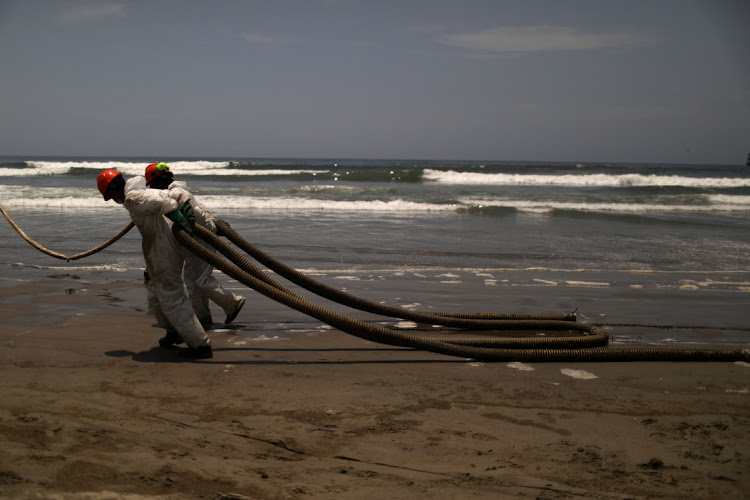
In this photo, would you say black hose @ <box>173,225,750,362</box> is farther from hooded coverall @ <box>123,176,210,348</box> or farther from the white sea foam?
the white sea foam

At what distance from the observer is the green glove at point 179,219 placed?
409 centimetres

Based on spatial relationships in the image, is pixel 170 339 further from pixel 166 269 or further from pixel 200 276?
pixel 200 276

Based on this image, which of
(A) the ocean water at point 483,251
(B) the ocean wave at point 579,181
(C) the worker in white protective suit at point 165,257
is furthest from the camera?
(B) the ocean wave at point 579,181

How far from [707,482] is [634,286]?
502 cm

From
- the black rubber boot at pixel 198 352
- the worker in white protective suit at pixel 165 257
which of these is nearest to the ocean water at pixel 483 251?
the black rubber boot at pixel 198 352

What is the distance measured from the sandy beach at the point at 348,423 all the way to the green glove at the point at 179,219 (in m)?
0.91

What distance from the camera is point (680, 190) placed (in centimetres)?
2884

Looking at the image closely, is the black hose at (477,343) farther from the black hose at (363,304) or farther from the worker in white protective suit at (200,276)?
the worker in white protective suit at (200,276)

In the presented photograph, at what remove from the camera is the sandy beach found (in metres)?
2.48

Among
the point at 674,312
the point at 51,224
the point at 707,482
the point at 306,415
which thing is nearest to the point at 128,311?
the point at 306,415

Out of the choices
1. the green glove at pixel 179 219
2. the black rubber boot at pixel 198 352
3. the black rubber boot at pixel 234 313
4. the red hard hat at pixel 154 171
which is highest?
the red hard hat at pixel 154 171

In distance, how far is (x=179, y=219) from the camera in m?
4.11

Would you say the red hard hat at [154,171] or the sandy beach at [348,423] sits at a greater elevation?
the red hard hat at [154,171]

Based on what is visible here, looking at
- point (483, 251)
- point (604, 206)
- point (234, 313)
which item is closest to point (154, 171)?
point (234, 313)
